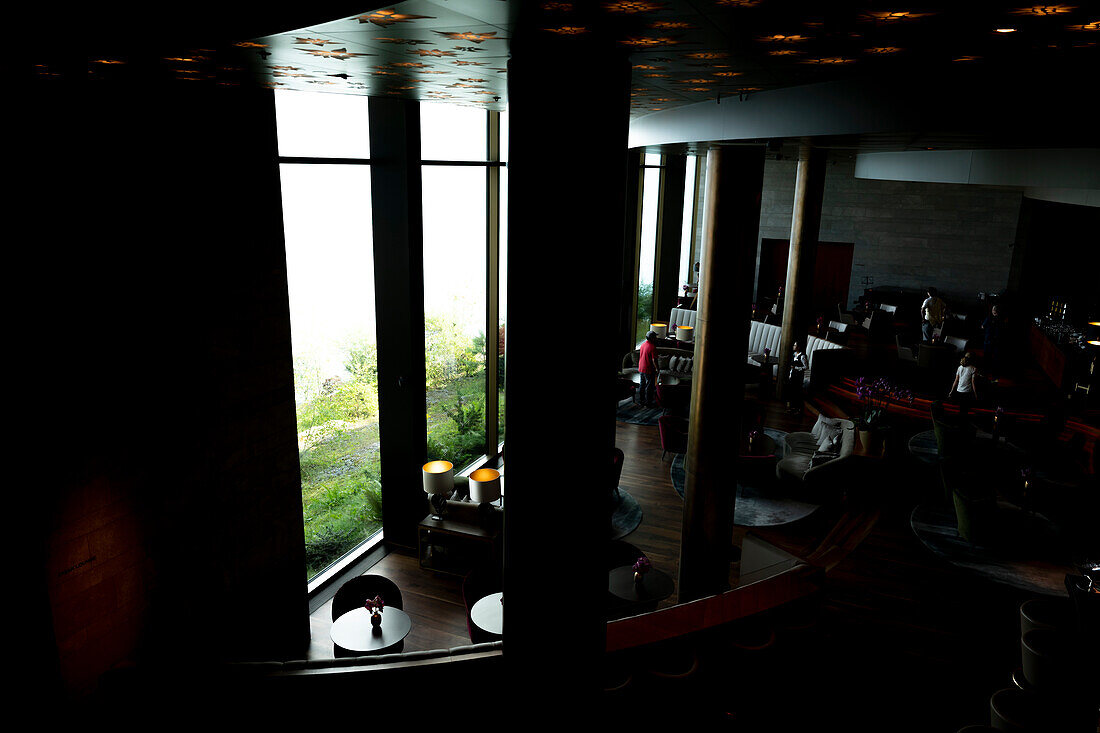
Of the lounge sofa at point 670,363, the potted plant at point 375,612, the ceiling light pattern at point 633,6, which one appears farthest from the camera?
the lounge sofa at point 670,363

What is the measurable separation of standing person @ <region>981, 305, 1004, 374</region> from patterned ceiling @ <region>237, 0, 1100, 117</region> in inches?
485

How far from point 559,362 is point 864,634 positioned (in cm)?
447

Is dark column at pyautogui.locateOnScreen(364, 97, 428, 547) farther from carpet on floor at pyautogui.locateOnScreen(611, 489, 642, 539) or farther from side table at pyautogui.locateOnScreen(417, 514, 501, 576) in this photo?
carpet on floor at pyautogui.locateOnScreen(611, 489, 642, 539)

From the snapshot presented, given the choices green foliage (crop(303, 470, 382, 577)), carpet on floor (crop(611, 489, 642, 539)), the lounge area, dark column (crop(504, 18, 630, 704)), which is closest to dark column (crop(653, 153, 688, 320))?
the lounge area

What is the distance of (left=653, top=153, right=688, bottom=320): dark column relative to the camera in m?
17.6

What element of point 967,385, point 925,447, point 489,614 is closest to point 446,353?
point 489,614

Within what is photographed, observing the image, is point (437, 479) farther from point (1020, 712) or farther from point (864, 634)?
point (1020, 712)

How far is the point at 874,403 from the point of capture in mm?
12367

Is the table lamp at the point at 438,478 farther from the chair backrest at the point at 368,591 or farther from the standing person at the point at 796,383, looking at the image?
the standing person at the point at 796,383

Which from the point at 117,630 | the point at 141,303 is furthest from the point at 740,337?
the point at 117,630

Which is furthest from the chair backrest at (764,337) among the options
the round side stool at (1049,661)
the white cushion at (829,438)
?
the round side stool at (1049,661)

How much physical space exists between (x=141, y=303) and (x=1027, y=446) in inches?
414

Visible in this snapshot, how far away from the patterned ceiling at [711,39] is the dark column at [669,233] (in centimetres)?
1373

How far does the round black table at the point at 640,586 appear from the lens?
6.64m
